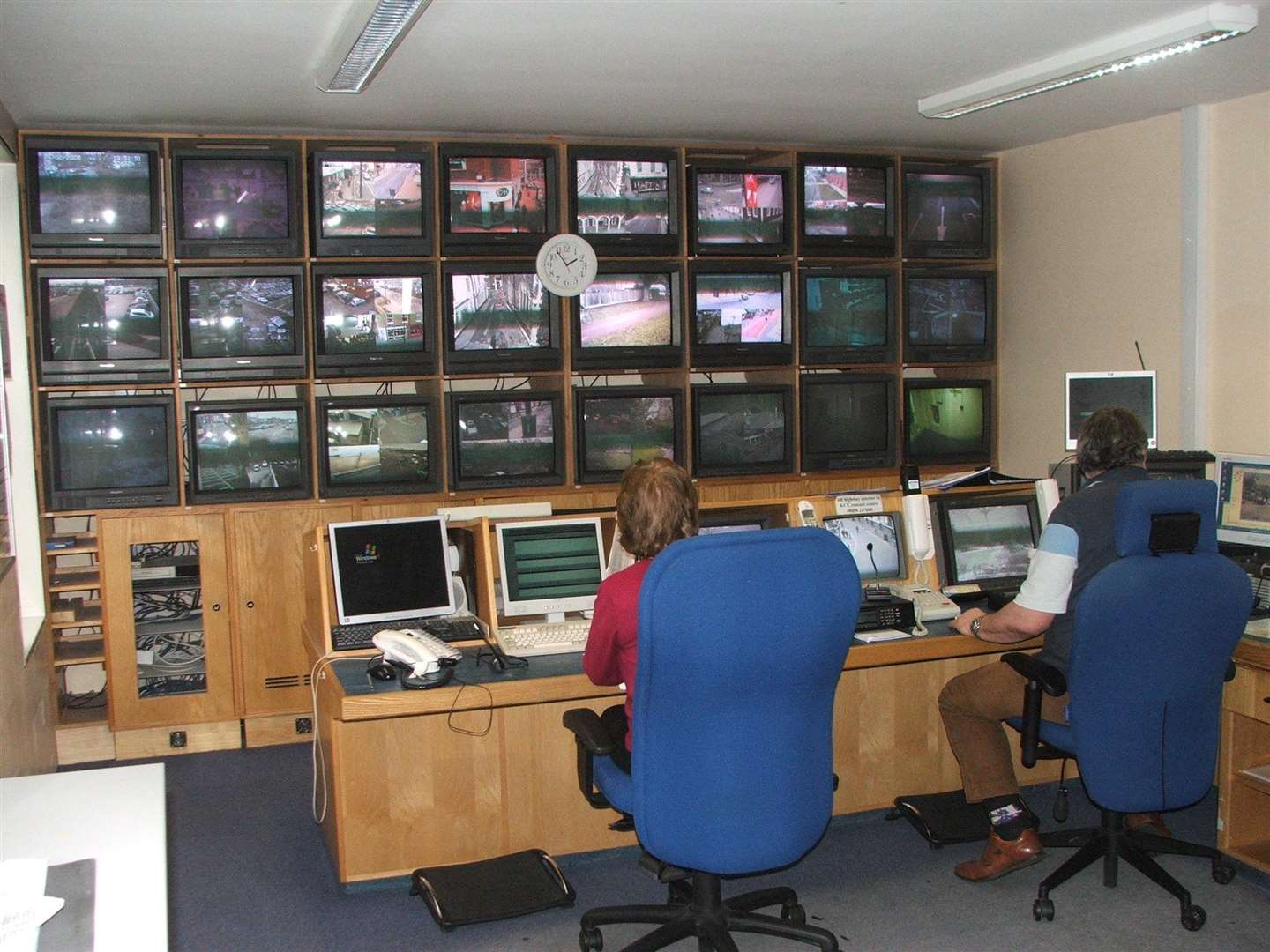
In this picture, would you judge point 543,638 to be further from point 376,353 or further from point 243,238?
point 243,238

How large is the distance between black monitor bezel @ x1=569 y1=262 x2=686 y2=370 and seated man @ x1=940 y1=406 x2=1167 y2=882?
207 cm

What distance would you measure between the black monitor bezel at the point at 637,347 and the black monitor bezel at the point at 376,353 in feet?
1.99

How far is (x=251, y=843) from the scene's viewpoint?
12.6 ft

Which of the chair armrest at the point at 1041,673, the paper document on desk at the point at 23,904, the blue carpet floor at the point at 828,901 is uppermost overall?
the paper document on desk at the point at 23,904

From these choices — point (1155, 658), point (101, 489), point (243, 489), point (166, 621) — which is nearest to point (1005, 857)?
point (1155, 658)

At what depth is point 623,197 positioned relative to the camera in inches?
200

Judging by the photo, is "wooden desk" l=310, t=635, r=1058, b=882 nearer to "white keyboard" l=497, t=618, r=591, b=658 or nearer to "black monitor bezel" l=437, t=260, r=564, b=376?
"white keyboard" l=497, t=618, r=591, b=658

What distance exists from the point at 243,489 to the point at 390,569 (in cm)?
144

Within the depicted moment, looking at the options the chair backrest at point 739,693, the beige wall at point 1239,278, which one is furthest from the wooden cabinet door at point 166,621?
the beige wall at point 1239,278

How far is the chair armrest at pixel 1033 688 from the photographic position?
3.16 meters

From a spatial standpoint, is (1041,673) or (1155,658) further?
(1041,673)

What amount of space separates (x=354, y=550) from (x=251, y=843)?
3.52 ft

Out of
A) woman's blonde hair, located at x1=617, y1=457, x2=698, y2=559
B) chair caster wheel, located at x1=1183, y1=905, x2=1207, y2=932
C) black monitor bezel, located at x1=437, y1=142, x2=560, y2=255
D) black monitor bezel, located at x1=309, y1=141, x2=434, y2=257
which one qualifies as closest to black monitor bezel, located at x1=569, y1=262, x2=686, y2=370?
black monitor bezel, located at x1=437, y1=142, x2=560, y2=255

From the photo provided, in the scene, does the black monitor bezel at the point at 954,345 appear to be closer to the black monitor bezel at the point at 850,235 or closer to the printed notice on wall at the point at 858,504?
the black monitor bezel at the point at 850,235
